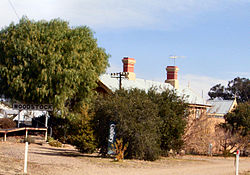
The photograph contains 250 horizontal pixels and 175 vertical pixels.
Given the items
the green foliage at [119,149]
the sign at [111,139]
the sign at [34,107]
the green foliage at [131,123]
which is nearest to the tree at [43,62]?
the sign at [34,107]

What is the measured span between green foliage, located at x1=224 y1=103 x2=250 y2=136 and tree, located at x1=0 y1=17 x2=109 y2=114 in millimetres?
16251

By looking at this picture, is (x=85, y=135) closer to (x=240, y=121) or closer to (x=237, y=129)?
(x=237, y=129)

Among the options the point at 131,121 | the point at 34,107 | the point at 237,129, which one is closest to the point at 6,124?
the point at 34,107

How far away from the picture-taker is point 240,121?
41.0 meters

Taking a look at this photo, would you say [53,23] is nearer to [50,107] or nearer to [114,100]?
[50,107]

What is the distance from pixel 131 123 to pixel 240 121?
74.3 feet

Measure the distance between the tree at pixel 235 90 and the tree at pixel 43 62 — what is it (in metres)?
63.3

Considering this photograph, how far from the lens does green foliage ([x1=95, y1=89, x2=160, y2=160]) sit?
21.5 metres

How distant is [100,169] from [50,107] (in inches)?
674

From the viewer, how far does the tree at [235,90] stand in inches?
3593

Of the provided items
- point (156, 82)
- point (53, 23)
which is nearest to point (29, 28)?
point (53, 23)

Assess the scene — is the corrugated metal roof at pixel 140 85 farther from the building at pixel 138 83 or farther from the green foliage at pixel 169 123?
the green foliage at pixel 169 123

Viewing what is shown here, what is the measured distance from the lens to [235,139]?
38.2 meters

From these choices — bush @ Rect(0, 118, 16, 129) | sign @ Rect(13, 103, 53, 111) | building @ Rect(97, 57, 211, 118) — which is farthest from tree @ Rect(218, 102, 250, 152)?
bush @ Rect(0, 118, 16, 129)
